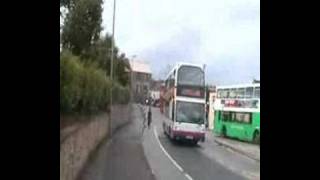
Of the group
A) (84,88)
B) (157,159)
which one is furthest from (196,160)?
(84,88)

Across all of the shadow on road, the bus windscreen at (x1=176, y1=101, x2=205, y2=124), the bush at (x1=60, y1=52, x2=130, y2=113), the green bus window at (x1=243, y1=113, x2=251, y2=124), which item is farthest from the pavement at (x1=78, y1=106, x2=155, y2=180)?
the green bus window at (x1=243, y1=113, x2=251, y2=124)

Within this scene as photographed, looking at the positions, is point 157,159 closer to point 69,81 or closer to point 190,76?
point 190,76

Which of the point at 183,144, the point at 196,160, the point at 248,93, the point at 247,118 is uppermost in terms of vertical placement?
the point at 248,93

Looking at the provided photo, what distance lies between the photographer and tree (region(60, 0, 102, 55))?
289 inches

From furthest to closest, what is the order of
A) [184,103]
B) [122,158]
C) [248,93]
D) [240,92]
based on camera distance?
[184,103]
[240,92]
[248,93]
[122,158]

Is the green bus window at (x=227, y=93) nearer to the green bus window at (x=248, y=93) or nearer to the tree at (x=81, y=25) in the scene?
the green bus window at (x=248, y=93)

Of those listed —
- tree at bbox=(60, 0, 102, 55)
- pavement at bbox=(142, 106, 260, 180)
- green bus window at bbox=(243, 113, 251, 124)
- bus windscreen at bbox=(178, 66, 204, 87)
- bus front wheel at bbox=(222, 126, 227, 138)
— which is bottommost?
pavement at bbox=(142, 106, 260, 180)

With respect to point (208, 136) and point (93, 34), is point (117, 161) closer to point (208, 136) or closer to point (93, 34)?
point (93, 34)

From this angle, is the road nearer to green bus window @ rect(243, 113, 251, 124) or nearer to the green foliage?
the green foliage

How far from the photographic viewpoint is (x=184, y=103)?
12.4 metres

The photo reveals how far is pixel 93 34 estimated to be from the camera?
8.77 meters

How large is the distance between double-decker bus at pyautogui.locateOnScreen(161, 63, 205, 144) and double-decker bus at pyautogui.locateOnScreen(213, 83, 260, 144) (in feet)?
1.38

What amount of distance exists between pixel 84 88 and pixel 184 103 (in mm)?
3767
